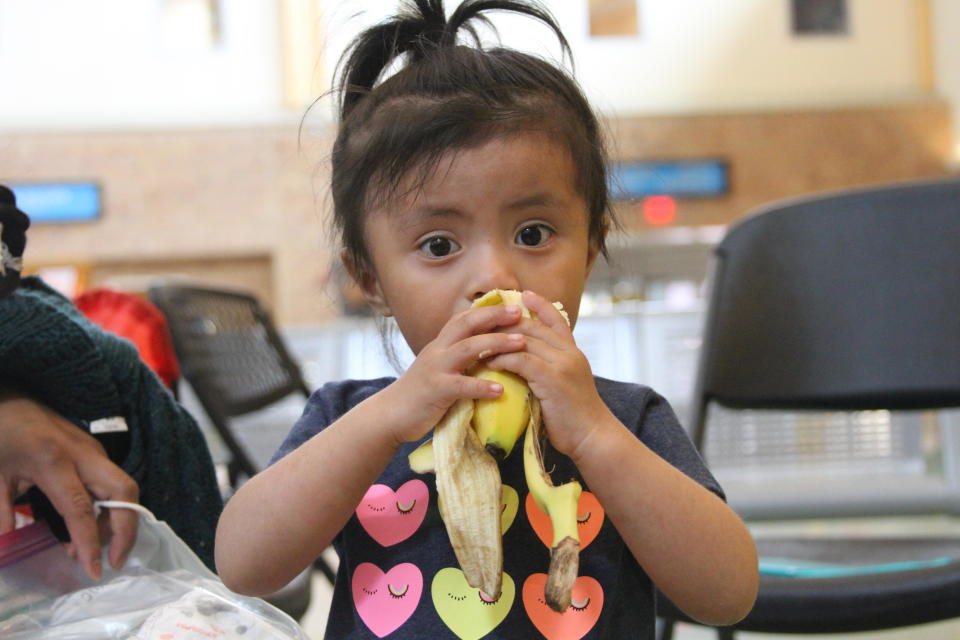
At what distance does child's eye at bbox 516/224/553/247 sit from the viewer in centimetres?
83

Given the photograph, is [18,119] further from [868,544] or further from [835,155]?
[868,544]

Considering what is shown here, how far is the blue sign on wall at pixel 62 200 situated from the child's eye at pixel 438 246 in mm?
8896

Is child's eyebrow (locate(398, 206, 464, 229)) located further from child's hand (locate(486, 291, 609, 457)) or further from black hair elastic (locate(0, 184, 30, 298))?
black hair elastic (locate(0, 184, 30, 298))

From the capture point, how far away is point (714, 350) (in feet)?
5.56

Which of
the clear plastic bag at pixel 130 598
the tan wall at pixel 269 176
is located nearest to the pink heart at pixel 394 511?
the clear plastic bag at pixel 130 598

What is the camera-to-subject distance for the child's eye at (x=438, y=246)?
82 centimetres

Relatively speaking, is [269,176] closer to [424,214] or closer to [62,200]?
[62,200]

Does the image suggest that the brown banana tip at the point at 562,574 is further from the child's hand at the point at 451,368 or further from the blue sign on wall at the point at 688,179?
the blue sign on wall at the point at 688,179

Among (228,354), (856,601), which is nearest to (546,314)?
(856,601)

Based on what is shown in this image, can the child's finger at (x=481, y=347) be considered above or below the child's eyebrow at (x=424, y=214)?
below

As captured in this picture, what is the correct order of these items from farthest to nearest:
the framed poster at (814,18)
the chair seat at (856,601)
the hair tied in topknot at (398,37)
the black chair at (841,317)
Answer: the framed poster at (814,18) → the black chair at (841,317) → the chair seat at (856,601) → the hair tied in topknot at (398,37)

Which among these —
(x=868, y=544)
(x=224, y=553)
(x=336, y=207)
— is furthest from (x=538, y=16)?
(x=868, y=544)

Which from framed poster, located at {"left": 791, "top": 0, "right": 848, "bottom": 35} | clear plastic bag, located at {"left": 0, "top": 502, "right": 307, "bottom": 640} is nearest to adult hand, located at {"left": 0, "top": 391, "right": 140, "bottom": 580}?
clear plastic bag, located at {"left": 0, "top": 502, "right": 307, "bottom": 640}

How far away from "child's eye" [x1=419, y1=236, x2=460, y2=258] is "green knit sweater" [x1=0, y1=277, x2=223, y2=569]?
1.37 feet
